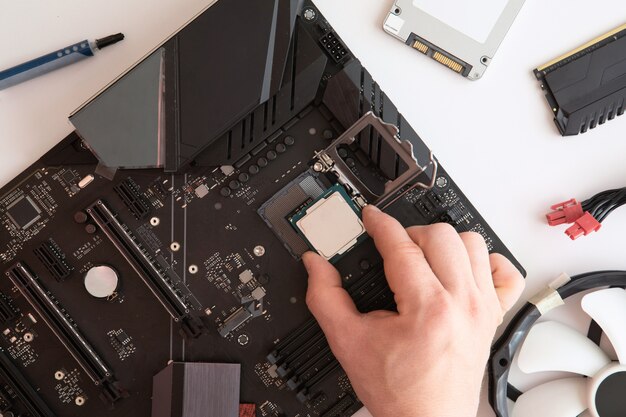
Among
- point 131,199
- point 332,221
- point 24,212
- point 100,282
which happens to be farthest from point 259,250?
point 24,212

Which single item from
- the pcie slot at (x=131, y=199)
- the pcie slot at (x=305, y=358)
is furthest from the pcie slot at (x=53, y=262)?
the pcie slot at (x=305, y=358)

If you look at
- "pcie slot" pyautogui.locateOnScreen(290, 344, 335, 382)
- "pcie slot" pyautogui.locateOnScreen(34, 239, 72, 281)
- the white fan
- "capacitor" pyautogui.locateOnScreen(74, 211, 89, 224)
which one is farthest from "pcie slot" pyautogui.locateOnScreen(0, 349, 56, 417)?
the white fan

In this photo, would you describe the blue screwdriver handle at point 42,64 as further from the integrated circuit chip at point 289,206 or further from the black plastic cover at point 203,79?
the integrated circuit chip at point 289,206

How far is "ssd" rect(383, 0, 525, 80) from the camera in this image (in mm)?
3379

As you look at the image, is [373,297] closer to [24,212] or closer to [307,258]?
[307,258]

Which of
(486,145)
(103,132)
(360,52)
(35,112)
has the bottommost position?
(486,145)

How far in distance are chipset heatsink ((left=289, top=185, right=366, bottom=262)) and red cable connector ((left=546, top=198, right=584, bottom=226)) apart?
123 centimetres

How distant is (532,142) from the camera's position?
3484mm

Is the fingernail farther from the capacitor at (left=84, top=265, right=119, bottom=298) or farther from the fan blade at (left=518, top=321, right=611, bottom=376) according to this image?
the fan blade at (left=518, top=321, right=611, bottom=376)

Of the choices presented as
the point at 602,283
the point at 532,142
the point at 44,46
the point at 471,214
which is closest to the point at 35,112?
the point at 44,46

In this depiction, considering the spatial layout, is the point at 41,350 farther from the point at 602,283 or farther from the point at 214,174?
the point at 602,283

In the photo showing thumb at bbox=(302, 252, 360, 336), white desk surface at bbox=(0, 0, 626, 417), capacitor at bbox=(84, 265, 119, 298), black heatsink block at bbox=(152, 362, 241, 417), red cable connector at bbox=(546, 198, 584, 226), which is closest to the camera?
thumb at bbox=(302, 252, 360, 336)

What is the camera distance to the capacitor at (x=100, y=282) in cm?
295

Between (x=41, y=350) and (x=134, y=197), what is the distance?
0.93 meters
